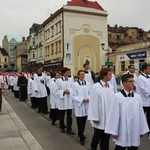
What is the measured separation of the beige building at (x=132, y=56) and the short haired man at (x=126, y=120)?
24.3 m

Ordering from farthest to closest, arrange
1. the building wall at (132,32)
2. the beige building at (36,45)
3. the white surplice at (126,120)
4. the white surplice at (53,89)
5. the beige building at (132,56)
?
the building wall at (132,32) → the beige building at (36,45) → the beige building at (132,56) → the white surplice at (53,89) → the white surplice at (126,120)

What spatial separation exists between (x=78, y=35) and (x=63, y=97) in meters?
34.0

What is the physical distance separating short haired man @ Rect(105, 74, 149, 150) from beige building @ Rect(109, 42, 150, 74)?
79.7 ft

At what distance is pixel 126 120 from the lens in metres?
3.92

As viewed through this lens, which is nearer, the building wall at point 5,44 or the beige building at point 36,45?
the beige building at point 36,45

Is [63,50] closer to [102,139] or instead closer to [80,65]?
[80,65]

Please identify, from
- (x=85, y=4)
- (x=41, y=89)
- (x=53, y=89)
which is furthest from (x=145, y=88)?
(x=85, y=4)

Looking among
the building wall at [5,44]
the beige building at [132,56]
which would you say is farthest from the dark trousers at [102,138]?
the building wall at [5,44]

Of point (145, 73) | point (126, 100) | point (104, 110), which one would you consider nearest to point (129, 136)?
point (126, 100)

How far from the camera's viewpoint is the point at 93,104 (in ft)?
16.2

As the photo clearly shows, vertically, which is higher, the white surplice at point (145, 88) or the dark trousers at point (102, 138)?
the white surplice at point (145, 88)

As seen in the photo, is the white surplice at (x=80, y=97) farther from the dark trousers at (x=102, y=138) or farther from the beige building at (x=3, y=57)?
the beige building at (x=3, y=57)

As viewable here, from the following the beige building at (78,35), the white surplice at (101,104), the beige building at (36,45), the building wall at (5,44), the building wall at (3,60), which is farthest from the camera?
the building wall at (5,44)

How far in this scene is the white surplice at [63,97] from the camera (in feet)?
23.5
